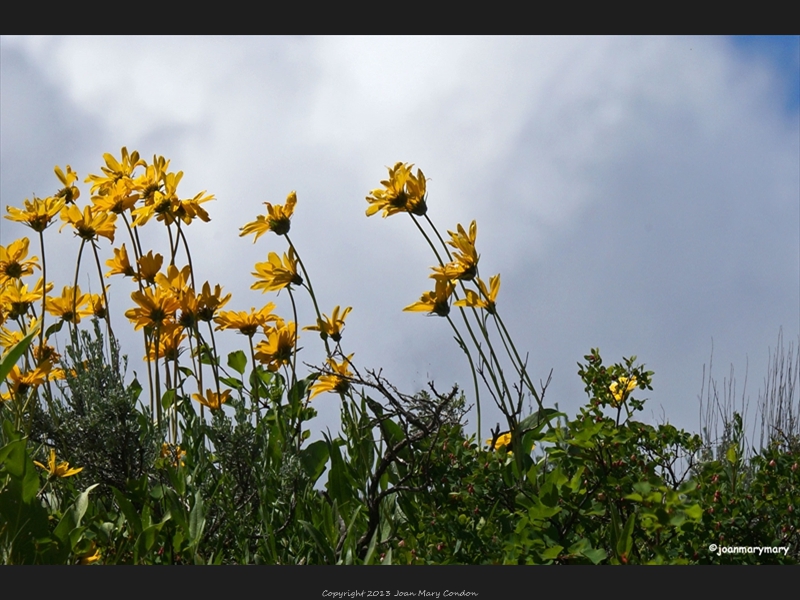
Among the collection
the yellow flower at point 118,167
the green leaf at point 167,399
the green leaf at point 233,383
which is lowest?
the green leaf at point 167,399

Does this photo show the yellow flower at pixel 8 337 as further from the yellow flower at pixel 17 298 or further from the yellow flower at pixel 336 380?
the yellow flower at pixel 336 380

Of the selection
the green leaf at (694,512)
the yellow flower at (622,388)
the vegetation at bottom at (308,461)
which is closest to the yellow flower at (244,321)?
the vegetation at bottom at (308,461)

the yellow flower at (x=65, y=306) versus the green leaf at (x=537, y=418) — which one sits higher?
the yellow flower at (x=65, y=306)

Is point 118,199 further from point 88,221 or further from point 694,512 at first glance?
point 694,512

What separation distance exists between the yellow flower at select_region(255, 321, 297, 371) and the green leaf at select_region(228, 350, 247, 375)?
27cm

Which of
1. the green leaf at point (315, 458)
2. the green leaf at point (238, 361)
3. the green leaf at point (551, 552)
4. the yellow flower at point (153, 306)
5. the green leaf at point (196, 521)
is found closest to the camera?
the green leaf at point (551, 552)

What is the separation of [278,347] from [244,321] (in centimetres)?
15

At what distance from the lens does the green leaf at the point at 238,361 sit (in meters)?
2.67

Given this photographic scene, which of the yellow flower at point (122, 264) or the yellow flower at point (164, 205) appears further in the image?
the yellow flower at point (122, 264)

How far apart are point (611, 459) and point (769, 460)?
416 mm

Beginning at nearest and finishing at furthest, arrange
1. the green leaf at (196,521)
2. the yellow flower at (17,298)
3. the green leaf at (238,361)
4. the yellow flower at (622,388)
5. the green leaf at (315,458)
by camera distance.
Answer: the green leaf at (196,521) → the yellow flower at (622,388) → the green leaf at (315,458) → the yellow flower at (17,298) → the green leaf at (238,361)

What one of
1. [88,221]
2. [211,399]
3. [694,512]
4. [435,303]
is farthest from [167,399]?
[694,512]

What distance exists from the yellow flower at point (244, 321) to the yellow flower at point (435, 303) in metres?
0.61

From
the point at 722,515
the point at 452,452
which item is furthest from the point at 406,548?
the point at 722,515
